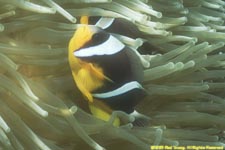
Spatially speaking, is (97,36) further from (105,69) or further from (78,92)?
(78,92)

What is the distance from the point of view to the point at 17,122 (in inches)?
51.2

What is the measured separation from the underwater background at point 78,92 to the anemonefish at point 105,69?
0.06m

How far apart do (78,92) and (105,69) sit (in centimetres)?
16

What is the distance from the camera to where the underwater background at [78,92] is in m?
1.32

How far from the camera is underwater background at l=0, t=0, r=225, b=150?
51.9 inches

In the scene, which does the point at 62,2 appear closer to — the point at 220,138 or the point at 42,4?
the point at 42,4

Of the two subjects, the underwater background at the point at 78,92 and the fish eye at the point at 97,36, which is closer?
the underwater background at the point at 78,92

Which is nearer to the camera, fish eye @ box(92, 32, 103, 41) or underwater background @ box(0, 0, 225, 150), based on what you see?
underwater background @ box(0, 0, 225, 150)

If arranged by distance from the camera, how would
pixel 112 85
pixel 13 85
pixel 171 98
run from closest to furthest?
1. pixel 13 85
2. pixel 112 85
3. pixel 171 98

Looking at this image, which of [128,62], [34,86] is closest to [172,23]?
[128,62]

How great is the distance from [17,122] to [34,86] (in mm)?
130

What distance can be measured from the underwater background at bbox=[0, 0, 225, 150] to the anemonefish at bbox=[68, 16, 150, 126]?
0.20ft

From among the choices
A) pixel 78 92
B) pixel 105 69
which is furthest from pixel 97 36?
pixel 78 92

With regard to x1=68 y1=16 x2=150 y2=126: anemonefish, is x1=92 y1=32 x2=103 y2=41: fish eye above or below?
above
